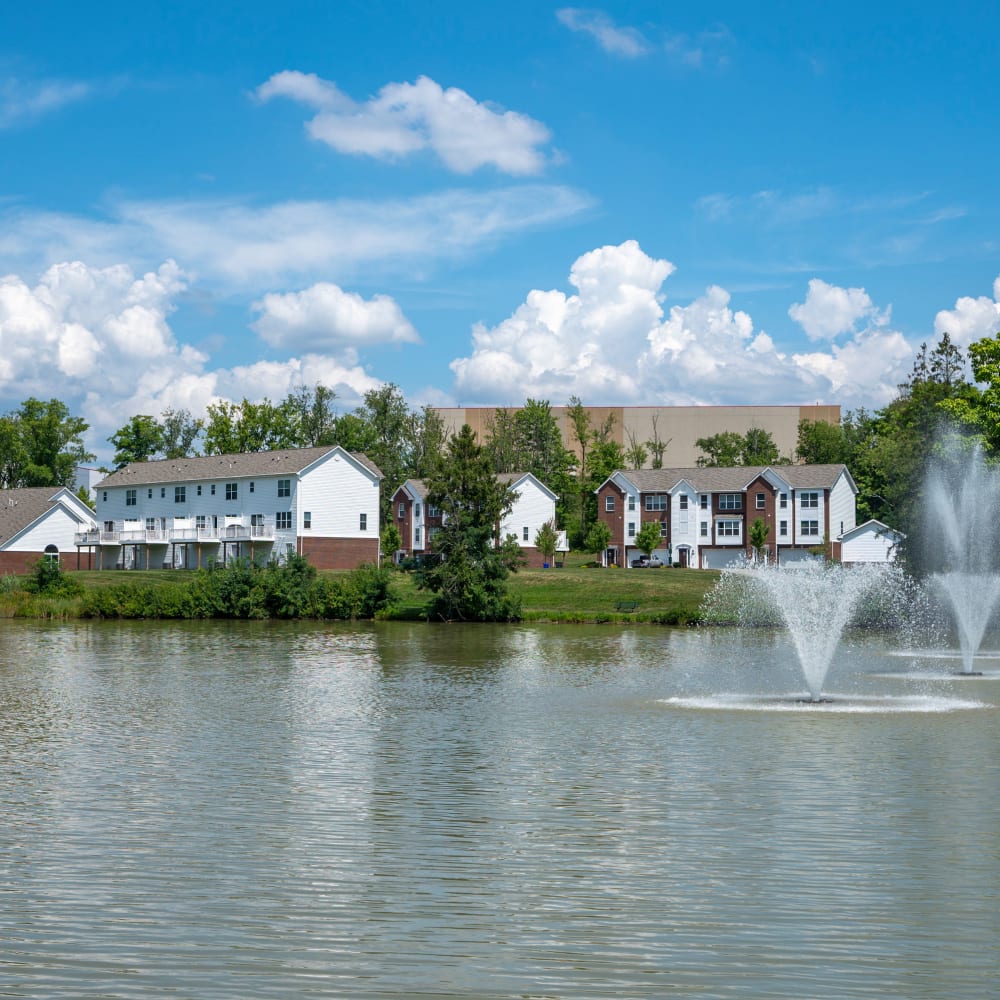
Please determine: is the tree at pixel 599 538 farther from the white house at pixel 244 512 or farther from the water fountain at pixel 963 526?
the water fountain at pixel 963 526

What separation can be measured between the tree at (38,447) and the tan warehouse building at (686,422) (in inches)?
1675

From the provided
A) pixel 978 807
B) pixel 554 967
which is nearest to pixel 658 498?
pixel 978 807

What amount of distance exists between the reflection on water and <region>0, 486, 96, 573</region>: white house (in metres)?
72.5

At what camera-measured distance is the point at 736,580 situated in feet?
266

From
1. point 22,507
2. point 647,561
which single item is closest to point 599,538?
point 647,561

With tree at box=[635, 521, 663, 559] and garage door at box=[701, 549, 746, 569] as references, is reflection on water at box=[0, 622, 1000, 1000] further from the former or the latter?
garage door at box=[701, 549, 746, 569]

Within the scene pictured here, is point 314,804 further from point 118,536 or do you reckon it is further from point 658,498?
point 658,498

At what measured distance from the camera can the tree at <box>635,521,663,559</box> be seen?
350 feet

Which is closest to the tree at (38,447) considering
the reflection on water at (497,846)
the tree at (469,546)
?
the tree at (469,546)

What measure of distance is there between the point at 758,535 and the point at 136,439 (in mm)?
62446

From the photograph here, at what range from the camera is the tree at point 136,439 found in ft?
419

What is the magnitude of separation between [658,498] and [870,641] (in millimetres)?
60866

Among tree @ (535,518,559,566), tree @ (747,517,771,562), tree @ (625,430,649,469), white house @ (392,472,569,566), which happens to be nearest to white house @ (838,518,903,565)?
tree @ (747,517,771,562)

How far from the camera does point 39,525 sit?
101000 mm
